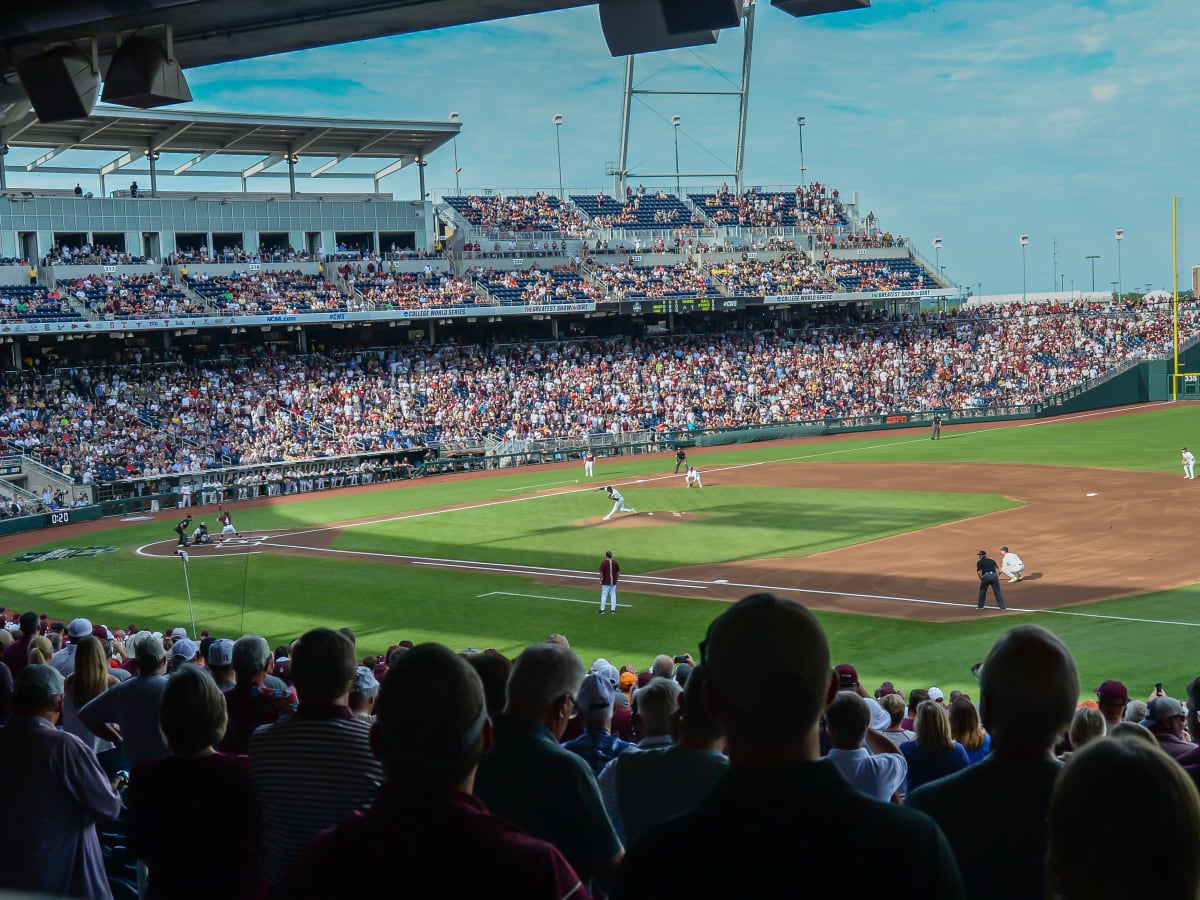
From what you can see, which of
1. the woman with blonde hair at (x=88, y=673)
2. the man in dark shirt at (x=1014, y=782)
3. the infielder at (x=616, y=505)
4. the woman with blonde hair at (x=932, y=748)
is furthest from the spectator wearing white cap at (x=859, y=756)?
the infielder at (x=616, y=505)

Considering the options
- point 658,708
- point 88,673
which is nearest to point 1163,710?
point 658,708

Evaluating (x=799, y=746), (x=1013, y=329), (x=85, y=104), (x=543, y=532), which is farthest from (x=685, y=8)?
(x=1013, y=329)

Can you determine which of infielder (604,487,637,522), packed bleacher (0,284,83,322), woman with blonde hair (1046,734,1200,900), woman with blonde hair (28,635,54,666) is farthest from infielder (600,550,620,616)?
packed bleacher (0,284,83,322)

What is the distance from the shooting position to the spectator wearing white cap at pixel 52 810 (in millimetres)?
5086

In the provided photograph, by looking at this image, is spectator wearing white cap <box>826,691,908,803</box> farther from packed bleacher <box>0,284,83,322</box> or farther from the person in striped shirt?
packed bleacher <box>0,284,83,322</box>

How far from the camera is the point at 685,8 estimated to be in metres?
8.60

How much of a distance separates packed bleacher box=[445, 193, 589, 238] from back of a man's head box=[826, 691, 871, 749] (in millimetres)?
68296

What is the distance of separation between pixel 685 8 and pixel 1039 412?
59310mm

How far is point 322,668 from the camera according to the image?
15.5ft

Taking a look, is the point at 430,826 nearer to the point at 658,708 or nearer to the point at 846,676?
the point at 658,708

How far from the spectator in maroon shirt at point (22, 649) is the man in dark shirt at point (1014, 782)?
8256mm

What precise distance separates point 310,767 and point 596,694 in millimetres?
1885

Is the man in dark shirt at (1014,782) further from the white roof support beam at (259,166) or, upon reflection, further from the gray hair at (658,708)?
the white roof support beam at (259,166)

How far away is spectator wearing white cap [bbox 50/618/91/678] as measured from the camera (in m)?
10.9
